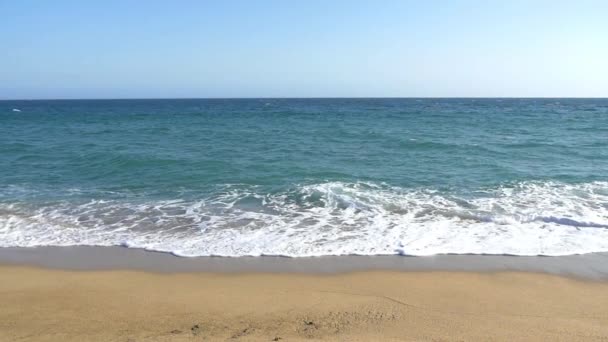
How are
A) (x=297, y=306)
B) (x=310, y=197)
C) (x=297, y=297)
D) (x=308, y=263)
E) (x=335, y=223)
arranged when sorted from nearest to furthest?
(x=297, y=306) < (x=297, y=297) < (x=308, y=263) < (x=335, y=223) < (x=310, y=197)

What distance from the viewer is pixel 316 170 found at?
13.7 meters

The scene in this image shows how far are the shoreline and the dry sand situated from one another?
0.23 m

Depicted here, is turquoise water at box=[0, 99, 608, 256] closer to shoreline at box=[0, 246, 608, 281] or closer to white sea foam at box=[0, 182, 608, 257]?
white sea foam at box=[0, 182, 608, 257]

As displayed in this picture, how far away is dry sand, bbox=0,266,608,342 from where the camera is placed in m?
4.49

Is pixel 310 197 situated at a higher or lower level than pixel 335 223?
higher

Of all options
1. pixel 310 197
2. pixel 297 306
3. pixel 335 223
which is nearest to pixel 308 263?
pixel 297 306

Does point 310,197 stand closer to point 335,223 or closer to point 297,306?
point 335,223

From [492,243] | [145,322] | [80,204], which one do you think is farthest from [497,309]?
[80,204]

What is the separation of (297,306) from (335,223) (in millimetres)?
3548

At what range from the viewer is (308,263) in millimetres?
6582

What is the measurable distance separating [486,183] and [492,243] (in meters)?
4.86

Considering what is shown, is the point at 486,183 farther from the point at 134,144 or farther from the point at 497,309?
the point at 134,144

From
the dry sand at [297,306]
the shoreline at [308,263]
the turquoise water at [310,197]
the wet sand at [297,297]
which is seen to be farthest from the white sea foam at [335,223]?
the dry sand at [297,306]

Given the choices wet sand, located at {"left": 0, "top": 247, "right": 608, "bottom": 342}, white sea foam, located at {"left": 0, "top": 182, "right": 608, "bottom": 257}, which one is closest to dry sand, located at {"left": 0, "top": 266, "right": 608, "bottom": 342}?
wet sand, located at {"left": 0, "top": 247, "right": 608, "bottom": 342}
